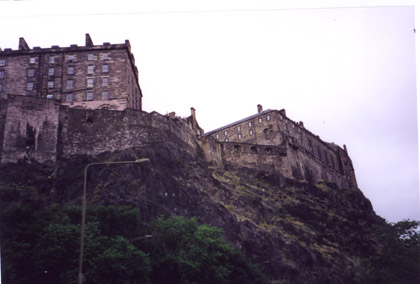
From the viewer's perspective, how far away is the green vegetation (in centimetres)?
2539

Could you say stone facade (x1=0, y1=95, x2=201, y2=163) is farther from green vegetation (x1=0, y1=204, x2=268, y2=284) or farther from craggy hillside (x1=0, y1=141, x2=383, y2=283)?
green vegetation (x1=0, y1=204, x2=268, y2=284)

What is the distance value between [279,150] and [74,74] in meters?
27.1

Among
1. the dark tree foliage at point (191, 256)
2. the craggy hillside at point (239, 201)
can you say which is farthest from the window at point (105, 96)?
the dark tree foliage at point (191, 256)

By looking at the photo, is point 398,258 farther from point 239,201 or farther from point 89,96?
point 89,96

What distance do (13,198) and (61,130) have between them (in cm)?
1034

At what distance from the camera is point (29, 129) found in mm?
40969

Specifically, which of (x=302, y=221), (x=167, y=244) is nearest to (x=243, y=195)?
(x=302, y=221)

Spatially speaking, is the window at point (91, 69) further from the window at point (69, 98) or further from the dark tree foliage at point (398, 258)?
the dark tree foliage at point (398, 258)

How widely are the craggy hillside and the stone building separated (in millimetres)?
2275

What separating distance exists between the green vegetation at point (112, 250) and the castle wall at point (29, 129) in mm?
9617

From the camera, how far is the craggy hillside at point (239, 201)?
38.0 m

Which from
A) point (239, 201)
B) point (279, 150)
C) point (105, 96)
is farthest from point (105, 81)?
point (279, 150)

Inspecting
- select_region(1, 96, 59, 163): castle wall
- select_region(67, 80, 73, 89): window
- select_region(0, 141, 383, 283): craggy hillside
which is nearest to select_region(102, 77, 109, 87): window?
select_region(67, 80, 73, 89): window

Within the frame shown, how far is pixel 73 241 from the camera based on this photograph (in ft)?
87.5
